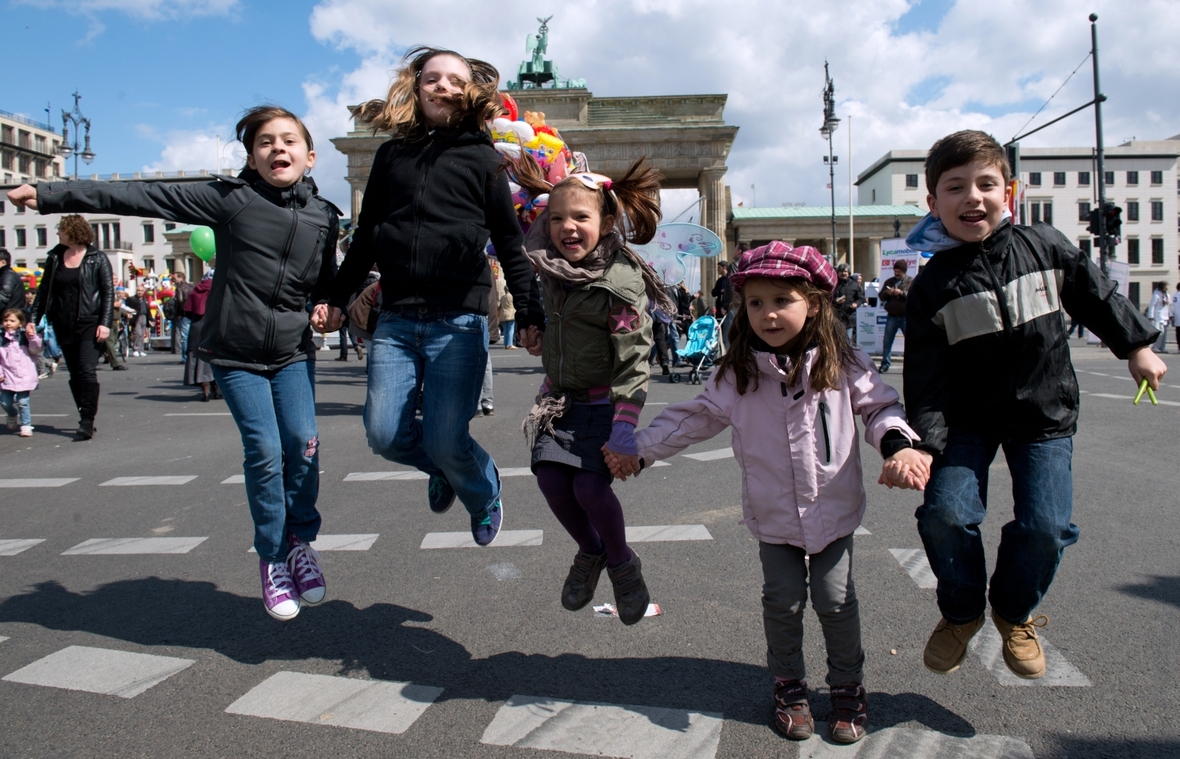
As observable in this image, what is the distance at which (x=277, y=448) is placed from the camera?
338cm

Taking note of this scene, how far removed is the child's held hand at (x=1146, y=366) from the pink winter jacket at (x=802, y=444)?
72 centimetres

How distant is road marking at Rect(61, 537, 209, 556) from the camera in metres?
4.66

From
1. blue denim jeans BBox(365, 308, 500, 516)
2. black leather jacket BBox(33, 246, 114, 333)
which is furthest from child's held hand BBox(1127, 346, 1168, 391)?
black leather jacket BBox(33, 246, 114, 333)

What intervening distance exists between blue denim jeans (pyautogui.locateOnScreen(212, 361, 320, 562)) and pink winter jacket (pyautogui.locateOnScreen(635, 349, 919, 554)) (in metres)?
1.48

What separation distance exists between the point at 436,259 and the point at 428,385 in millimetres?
469

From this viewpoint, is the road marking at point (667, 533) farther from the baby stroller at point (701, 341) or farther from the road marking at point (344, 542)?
the baby stroller at point (701, 341)

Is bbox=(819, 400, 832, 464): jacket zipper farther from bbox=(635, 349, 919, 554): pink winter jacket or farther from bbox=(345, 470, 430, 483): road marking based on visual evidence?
bbox=(345, 470, 430, 483): road marking

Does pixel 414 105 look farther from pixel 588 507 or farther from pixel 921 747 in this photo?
pixel 921 747

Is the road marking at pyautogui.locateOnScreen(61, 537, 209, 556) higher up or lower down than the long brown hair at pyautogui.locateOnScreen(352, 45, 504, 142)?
lower down

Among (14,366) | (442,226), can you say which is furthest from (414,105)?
(14,366)

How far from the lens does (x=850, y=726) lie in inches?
98.9

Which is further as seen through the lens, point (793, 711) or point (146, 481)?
point (146, 481)

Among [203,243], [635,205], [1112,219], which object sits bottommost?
[635,205]

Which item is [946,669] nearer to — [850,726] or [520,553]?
[850,726]
